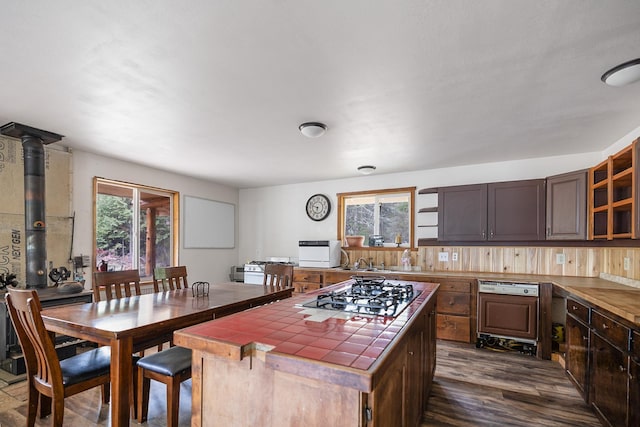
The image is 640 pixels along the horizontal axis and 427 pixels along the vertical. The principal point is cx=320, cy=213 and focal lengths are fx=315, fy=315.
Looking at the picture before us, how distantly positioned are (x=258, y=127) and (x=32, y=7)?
1.73 meters

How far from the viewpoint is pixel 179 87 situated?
7.22ft

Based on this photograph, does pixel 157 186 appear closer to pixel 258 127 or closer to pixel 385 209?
pixel 258 127

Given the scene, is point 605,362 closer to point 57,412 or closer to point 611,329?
point 611,329

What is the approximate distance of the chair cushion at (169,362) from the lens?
1.86 metres

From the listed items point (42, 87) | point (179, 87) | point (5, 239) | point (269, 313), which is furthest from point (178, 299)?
point (5, 239)

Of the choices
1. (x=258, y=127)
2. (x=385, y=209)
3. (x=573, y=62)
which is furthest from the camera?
(x=385, y=209)

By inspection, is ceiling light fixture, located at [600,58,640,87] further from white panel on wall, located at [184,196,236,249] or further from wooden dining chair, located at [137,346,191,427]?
white panel on wall, located at [184,196,236,249]

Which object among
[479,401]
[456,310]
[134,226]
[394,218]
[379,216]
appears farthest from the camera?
[379,216]

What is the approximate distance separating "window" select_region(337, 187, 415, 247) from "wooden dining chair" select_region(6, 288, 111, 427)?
3.98 metres

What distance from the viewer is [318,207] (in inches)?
225

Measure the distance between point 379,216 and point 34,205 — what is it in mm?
4364

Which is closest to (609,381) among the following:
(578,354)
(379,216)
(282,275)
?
(578,354)

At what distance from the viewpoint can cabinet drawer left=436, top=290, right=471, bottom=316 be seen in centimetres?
383

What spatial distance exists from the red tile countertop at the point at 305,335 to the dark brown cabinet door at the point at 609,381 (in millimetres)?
1351
